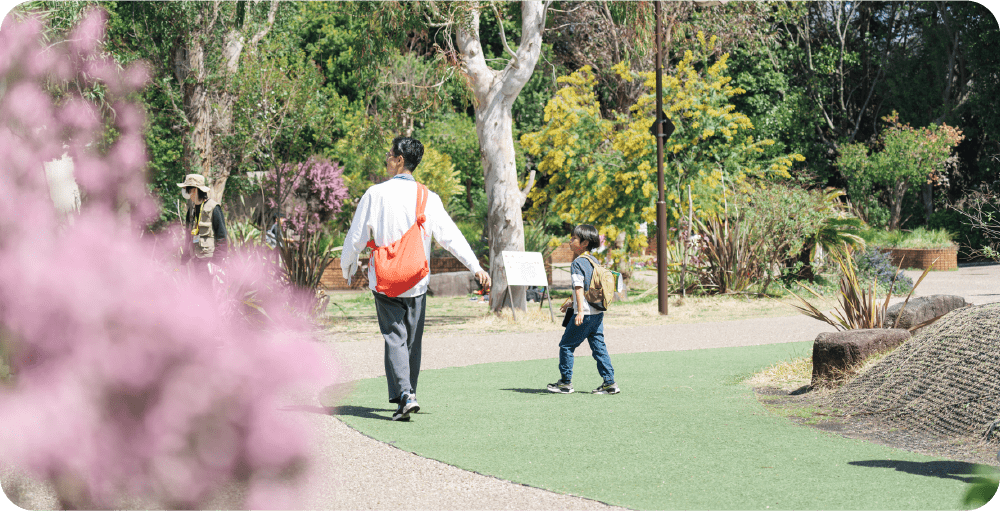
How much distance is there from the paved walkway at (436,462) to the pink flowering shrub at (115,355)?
8 cm

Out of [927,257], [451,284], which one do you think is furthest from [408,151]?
[927,257]

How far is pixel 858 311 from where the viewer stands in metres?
7.74

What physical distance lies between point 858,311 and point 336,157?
24210 millimetres

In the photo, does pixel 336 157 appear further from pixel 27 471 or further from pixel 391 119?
pixel 27 471

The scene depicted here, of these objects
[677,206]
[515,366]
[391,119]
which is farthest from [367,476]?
[677,206]

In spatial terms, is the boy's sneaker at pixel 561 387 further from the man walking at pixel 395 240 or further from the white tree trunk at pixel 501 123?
the white tree trunk at pixel 501 123

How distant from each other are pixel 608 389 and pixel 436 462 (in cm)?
261

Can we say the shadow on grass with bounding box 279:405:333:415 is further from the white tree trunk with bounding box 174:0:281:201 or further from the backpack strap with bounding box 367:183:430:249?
the white tree trunk with bounding box 174:0:281:201

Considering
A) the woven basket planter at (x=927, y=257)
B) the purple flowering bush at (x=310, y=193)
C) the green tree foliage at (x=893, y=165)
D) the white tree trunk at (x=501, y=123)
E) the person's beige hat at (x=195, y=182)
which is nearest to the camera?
the person's beige hat at (x=195, y=182)

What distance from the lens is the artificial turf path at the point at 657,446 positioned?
160 inches

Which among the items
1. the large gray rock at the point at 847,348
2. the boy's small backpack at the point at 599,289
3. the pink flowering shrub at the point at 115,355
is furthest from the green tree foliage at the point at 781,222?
the pink flowering shrub at the point at 115,355

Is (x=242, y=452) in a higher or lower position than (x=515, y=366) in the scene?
higher

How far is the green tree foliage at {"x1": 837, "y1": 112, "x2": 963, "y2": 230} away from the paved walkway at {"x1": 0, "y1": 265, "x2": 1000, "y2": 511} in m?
10.9

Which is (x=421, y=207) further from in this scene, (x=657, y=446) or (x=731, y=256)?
(x=731, y=256)
